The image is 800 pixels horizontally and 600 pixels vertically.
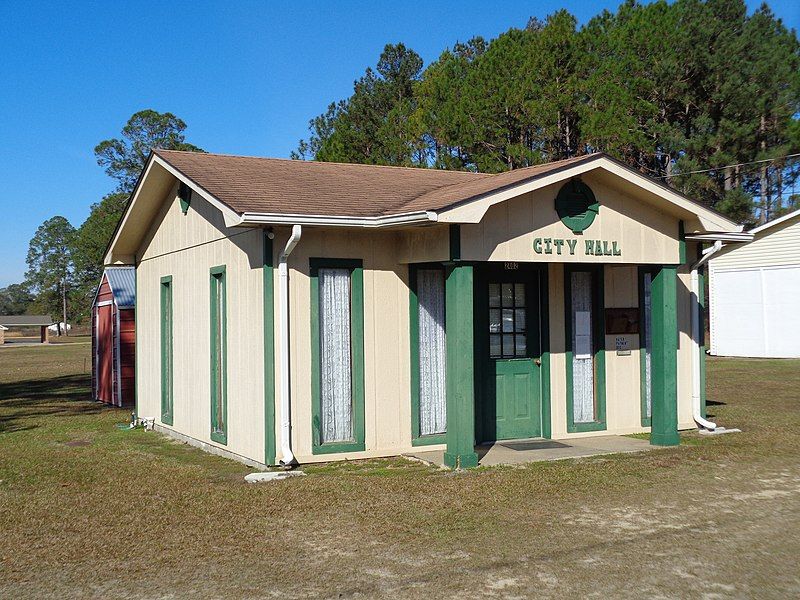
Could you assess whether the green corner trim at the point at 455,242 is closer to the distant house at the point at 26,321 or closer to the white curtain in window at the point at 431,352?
the white curtain in window at the point at 431,352

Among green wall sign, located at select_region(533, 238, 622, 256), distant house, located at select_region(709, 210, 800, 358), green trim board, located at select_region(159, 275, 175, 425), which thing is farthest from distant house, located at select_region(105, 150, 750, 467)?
distant house, located at select_region(709, 210, 800, 358)

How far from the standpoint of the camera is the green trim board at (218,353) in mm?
10781

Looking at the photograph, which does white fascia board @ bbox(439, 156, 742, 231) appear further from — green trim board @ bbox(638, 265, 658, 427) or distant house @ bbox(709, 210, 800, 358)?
distant house @ bbox(709, 210, 800, 358)

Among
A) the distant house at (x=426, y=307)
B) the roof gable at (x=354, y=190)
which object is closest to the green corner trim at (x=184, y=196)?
the distant house at (x=426, y=307)

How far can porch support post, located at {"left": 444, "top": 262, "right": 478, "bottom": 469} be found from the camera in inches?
361

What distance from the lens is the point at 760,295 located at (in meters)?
27.9

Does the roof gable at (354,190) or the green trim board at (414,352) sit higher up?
the roof gable at (354,190)

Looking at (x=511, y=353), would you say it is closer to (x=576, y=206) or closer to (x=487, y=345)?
(x=487, y=345)

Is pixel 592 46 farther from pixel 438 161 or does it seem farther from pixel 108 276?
pixel 108 276

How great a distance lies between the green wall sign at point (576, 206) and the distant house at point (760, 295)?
59.0ft

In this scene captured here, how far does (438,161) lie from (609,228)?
23.8 m

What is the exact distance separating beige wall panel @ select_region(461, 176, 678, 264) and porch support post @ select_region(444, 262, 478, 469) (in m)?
0.34

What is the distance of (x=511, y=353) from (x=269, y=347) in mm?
3304

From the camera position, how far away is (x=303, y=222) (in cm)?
909
